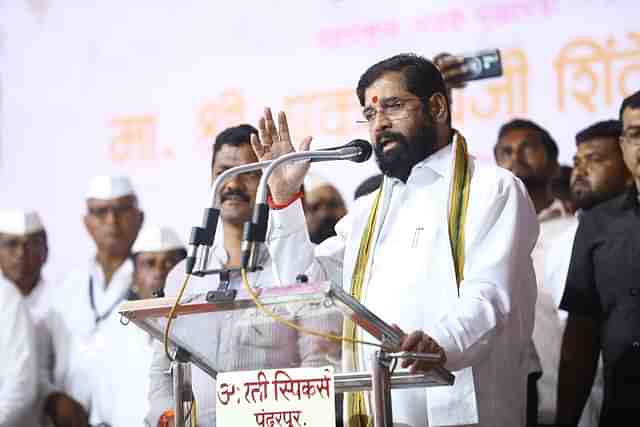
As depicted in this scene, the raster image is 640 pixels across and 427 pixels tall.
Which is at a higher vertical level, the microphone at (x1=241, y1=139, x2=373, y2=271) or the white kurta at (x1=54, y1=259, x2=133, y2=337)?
the microphone at (x1=241, y1=139, x2=373, y2=271)

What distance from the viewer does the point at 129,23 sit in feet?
20.8

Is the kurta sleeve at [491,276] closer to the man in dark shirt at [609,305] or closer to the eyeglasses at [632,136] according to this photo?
the man in dark shirt at [609,305]

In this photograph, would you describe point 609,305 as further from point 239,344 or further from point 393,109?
point 239,344

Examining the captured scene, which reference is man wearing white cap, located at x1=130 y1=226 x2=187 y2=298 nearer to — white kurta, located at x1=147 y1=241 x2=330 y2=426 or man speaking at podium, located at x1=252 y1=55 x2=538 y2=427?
man speaking at podium, located at x1=252 y1=55 x2=538 y2=427

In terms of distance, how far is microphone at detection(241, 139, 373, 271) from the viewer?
2693 mm

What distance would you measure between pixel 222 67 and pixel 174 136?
491mm

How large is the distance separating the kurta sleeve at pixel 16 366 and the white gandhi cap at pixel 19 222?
585 millimetres

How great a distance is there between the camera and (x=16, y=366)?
5883 mm

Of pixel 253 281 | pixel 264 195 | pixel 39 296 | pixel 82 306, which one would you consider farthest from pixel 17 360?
pixel 264 195

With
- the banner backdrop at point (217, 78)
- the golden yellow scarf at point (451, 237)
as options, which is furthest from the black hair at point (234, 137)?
the banner backdrop at point (217, 78)

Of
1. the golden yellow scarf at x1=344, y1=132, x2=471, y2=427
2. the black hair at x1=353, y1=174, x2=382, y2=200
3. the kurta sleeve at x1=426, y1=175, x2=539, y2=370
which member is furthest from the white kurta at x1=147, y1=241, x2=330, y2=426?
the black hair at x1=353, y1=174, x2=382, y2=200

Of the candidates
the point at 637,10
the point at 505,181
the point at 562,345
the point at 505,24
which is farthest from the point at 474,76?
the point at 505,181

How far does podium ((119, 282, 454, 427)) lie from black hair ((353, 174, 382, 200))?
2225 millimetres

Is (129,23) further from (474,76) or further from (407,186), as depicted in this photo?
(407,186)
